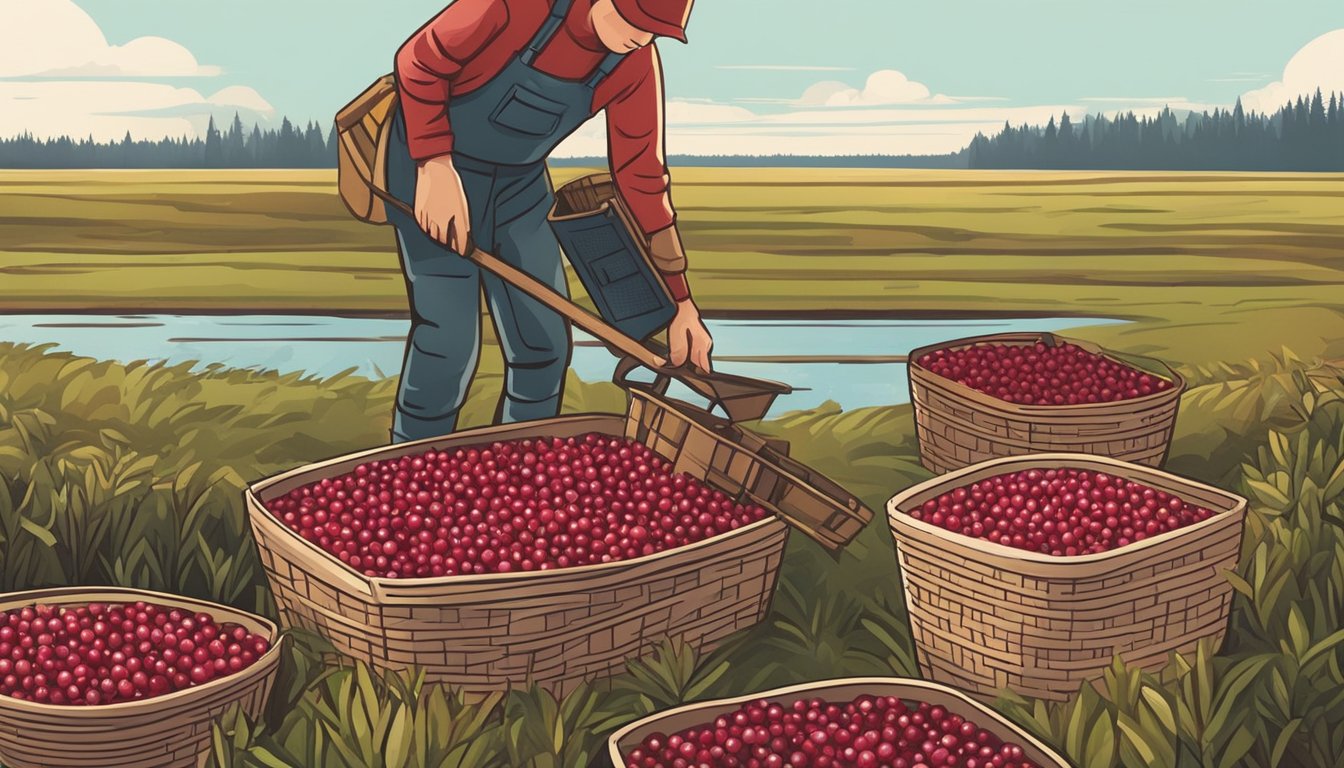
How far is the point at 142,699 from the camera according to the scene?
1.91 m

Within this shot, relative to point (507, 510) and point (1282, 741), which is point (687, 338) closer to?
point (507, 510)

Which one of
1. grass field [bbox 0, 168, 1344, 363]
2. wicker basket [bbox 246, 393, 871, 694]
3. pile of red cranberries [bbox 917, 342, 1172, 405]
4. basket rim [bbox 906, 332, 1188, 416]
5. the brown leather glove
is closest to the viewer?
wicker basket [bbox 246, 393, 871, 694]

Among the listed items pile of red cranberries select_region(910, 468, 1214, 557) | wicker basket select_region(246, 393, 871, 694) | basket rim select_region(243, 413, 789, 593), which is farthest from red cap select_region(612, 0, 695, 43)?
pile of red cranberries select_region(910, 468, 1214, 557)

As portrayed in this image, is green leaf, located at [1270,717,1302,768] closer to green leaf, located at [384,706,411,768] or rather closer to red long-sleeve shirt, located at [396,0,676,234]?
green leaf, located at [384,706,411,768]

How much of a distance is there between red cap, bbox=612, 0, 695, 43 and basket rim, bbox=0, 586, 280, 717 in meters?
1.49

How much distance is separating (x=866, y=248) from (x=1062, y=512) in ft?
11.0

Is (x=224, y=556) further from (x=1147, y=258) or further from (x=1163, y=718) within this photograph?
(x=1147, y=258)

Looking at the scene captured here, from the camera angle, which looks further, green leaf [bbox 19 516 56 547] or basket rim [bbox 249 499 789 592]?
green leaf [bbox 19 516 56 547]

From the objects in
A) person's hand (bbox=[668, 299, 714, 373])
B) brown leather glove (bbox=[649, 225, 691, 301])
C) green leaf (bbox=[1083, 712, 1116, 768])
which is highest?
brown leather glove (bbox=[649, 225, 691, 301])

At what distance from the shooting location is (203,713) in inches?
74.2

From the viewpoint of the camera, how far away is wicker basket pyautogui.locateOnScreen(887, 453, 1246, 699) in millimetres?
2055

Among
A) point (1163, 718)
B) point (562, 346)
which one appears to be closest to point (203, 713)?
point (562, 346)

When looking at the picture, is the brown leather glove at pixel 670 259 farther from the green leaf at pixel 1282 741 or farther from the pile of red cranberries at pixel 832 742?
the green leaf at pixel 1282 741

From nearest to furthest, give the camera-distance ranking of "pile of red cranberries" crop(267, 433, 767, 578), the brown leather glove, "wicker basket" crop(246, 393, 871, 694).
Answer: "wicker basket" crop(246, 393, 871, 694) → "pile of red cranberries" crop(267, 433, 767, 578) → the brown leather glove
